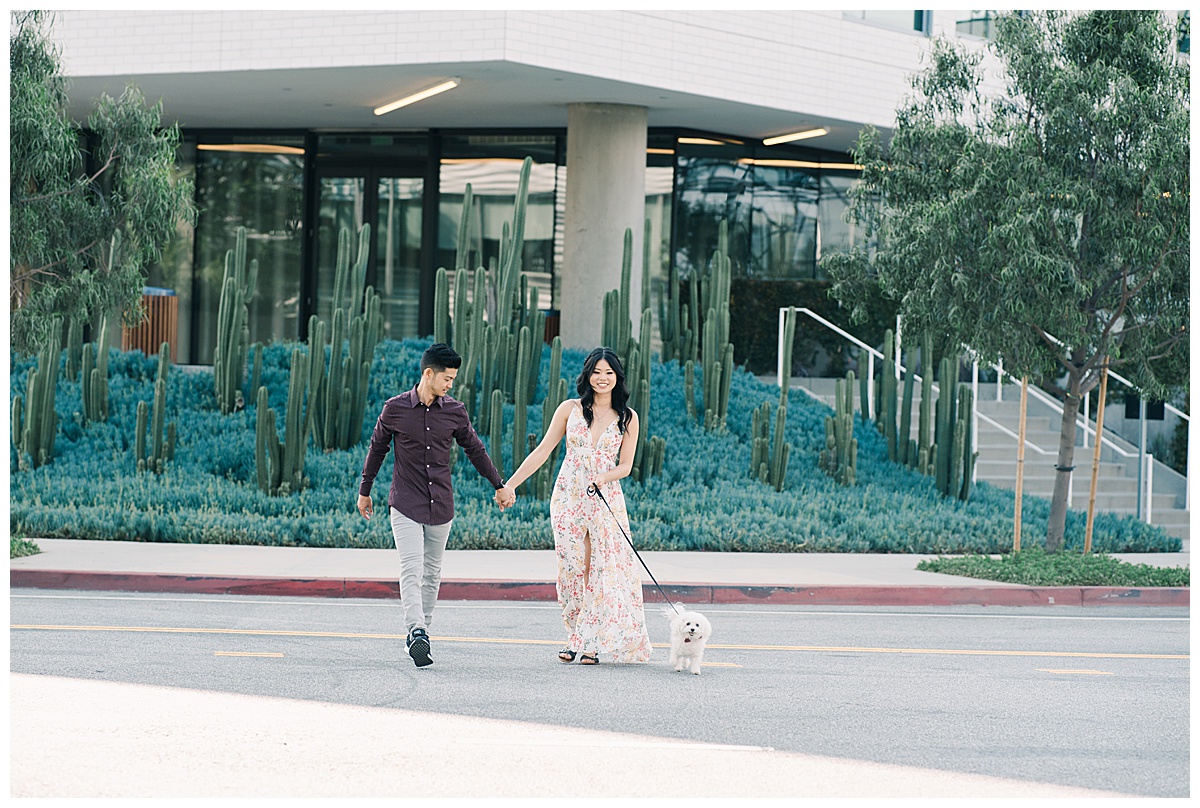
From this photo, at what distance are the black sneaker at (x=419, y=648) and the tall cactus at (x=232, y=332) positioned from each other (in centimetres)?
928

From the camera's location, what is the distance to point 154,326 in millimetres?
22828

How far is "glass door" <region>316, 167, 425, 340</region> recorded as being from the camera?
2319 centimetres

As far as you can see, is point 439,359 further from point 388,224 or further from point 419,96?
point 388,224

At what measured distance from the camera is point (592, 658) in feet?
26.6

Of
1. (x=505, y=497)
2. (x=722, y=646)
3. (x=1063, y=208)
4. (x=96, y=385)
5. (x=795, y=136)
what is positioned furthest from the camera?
(x=795, y=136)

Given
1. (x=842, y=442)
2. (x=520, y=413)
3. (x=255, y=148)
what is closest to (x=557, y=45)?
(x=520, y=413)

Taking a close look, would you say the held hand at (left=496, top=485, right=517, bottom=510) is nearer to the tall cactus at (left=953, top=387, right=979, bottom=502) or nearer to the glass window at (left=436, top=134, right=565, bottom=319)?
the tall cactus at (left=953, top=387, right=979, bottom=502)

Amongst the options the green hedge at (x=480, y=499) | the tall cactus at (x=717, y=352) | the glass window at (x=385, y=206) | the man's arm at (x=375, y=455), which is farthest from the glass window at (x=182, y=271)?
the man's arm at (x=375, y=455)

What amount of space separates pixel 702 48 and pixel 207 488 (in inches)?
344

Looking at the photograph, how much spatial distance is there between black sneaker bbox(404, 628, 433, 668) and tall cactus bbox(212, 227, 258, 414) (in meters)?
9.28

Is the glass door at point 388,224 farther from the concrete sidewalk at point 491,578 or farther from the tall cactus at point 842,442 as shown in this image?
the concrete sidewalk at point 491,578

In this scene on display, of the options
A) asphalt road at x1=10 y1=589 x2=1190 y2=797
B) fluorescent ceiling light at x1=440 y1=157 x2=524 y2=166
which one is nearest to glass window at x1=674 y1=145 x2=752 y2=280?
fluorescent ceiling light at x1=440 y1=157 x2=524 y2=166

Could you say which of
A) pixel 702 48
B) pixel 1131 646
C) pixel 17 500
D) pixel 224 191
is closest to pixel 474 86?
pixel 702 48

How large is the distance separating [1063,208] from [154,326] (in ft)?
50.0
